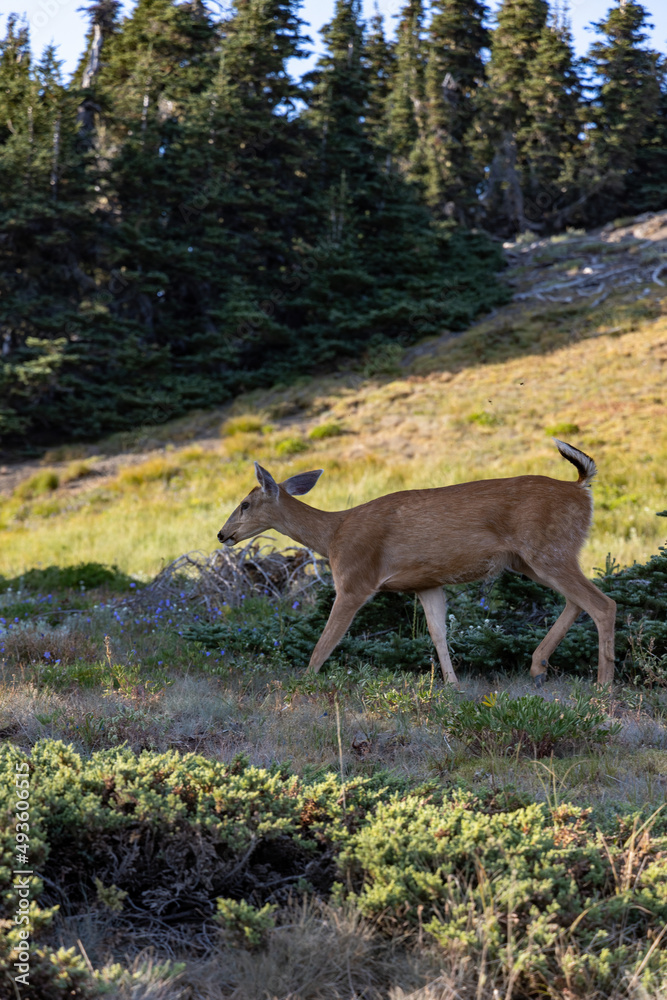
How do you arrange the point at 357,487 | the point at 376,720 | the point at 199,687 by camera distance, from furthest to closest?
the point at 357,487
the point at 199,687
the point at 376,720

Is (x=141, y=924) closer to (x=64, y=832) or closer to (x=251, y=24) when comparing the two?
(x=64, y=832)

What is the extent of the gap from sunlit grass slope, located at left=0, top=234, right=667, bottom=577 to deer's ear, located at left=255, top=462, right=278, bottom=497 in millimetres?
4427

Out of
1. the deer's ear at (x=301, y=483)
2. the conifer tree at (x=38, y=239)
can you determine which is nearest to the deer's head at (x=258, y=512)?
the deer's ear at (x=301, y=483)

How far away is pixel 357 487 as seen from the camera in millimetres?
16797

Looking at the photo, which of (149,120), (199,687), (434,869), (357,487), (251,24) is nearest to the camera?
(434,869)

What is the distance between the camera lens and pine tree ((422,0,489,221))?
41312mm

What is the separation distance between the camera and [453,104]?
1737 inches

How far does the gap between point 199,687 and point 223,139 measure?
1233 inches

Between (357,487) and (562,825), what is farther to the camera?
(357,487)

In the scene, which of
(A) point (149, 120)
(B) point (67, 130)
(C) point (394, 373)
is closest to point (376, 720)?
(C) point (394, 373)

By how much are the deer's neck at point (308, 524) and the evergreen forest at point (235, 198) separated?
2195 cm

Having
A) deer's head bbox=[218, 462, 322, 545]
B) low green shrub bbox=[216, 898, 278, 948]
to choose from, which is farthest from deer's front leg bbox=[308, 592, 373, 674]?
low green shrub bbox=[216, 898, 278, 948]

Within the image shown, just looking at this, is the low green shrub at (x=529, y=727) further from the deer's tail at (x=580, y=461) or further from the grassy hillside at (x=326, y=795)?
the deer's tail at (x=580, y=461)

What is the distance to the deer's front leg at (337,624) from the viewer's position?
634cm
